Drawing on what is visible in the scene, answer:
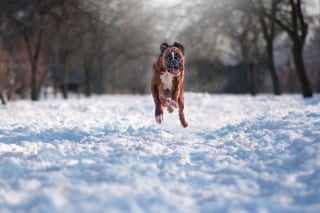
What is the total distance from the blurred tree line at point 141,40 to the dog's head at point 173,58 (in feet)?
33.7

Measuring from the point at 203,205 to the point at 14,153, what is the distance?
2.87 meters

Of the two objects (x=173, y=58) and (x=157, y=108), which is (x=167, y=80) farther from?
(x=173, y=58)

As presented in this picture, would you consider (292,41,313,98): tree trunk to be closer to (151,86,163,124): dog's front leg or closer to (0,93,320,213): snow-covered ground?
(0,93,320,213): snow-covered ground

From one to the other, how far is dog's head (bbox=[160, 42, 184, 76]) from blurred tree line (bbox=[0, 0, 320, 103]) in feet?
33.7

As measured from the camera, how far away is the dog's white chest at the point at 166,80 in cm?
702

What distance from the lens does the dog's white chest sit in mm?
7016

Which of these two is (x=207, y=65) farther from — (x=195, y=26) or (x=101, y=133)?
(x=101, y=133)

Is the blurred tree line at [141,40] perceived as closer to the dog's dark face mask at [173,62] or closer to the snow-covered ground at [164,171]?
the dog's dark face mask at [173,62]

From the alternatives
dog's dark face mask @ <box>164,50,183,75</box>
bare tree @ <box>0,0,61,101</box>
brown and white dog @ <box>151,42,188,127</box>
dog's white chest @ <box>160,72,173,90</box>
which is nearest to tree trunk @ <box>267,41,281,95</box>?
bare tree @ <box>0,0,61,101</box>

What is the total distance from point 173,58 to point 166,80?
2.69 feet

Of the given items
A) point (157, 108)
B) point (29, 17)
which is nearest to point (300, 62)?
point (157, 108)

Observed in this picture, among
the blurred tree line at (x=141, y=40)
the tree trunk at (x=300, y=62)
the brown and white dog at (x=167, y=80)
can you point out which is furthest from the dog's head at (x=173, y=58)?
the tree trunk at (x=300, y=62)

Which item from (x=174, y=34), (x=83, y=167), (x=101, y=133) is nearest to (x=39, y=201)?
(x=83, y=167)

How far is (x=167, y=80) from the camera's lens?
7.08 metres
